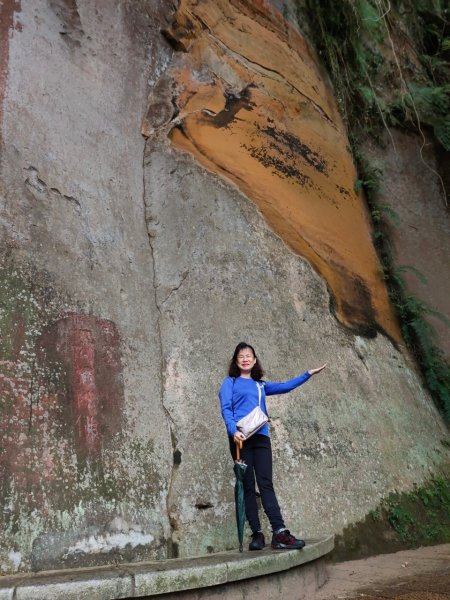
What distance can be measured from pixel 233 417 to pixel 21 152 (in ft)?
10.1

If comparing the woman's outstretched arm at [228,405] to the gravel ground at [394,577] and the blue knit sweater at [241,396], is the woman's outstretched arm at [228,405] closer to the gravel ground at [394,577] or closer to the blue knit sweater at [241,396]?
the blue knit sweater at [241,396]

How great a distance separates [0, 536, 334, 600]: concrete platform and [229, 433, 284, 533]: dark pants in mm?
249

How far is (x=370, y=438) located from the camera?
568 centimetres

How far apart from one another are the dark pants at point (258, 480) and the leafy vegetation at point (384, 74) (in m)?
4.01

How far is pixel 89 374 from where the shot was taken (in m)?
4.70

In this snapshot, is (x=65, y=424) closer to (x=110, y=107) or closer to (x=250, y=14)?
(x=110, y=107)

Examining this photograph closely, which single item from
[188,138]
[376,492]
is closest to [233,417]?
[376,492]

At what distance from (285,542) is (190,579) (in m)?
0.88

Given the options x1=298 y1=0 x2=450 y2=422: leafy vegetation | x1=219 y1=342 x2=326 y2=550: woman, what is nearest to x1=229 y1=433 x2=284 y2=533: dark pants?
x1=219 y1=342 x2=326 y2=550: woman

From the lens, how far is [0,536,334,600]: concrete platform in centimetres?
305

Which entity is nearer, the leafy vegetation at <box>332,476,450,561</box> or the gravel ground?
the gravel ground

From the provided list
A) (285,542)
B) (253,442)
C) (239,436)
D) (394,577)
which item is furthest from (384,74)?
(285,542)

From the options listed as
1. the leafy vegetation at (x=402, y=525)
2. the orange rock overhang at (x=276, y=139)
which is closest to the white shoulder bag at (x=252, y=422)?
the leafy vegetation at (x=402, y=525)

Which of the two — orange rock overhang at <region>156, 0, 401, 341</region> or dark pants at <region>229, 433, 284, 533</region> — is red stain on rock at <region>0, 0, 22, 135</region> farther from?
dark pants at <region>229, 433, 284, 533</region>
